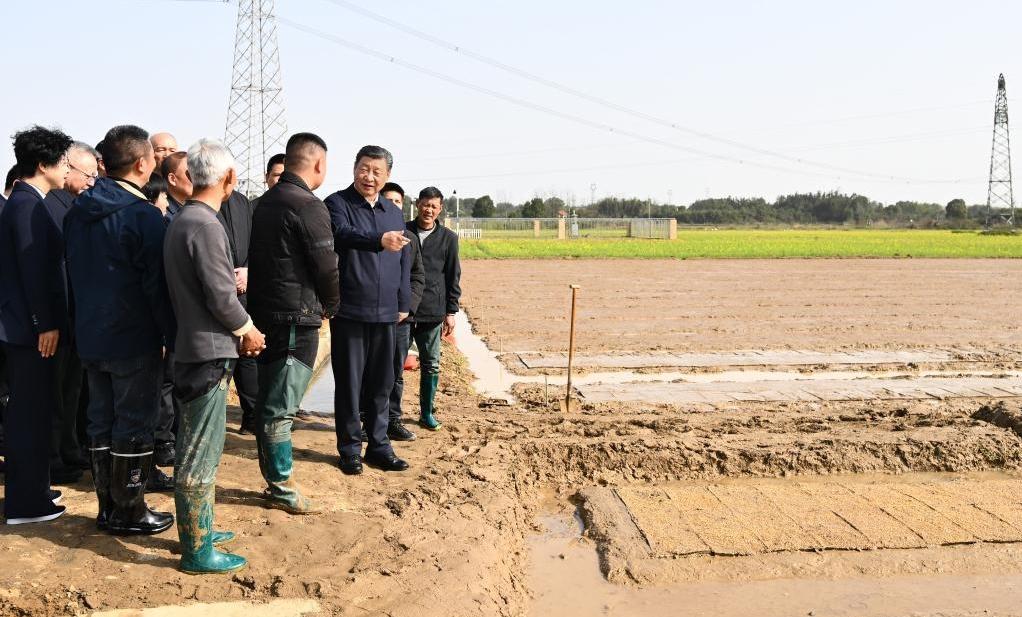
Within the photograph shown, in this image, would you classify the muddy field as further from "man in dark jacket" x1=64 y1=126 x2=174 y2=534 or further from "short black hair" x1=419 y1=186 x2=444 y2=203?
"short black hair" x1=419 y1=186 x2=444 y2=203


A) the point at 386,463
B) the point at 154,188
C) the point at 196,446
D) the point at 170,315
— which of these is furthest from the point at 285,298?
the point at 386,463

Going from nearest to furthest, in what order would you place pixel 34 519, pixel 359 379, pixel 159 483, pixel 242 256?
pixel 34 519, pixel 159 483, pixel 359 379, pixel 242 256

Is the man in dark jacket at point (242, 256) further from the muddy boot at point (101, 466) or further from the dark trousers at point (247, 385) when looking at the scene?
the muddy boot at point (101, 466)

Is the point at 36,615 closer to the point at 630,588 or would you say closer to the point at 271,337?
the point at 271,337

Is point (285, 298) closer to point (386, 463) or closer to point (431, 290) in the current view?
point (386, 463)

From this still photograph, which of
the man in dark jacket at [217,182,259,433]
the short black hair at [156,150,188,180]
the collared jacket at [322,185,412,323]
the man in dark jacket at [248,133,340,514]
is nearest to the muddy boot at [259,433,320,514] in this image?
the man in dark jacket at [248,133,340,514]

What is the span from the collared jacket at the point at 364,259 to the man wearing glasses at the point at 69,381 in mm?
1425

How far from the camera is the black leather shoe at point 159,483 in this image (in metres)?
4.88

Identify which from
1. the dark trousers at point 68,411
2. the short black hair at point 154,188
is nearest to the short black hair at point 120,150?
the short black hair at point 154,188

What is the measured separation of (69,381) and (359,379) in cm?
167

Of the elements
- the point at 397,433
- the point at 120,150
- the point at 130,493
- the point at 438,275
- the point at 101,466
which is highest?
the point at 120,150

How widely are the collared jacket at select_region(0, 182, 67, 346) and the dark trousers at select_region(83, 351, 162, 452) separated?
545 mm

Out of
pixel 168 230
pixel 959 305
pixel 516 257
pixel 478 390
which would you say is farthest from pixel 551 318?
pixel 516 257

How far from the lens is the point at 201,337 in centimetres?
374
